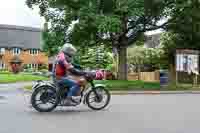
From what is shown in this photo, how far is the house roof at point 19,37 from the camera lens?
86750mm

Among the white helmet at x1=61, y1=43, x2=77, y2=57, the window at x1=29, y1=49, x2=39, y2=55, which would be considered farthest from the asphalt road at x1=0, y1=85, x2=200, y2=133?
the window at x1=29, y1=49, x2=39, y2=55

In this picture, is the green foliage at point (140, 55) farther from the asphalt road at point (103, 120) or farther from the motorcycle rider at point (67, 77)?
the motorcycle rider at point (67, 77)

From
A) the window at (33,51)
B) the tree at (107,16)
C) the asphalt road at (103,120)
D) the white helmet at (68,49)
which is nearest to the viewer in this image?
the asphalt road at (103,120)

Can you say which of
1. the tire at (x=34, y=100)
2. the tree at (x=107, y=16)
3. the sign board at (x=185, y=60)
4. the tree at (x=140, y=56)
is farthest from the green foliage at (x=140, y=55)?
the tire at (x=34, y=100)

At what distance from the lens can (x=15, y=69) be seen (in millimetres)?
63625

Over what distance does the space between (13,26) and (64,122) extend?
81274mm

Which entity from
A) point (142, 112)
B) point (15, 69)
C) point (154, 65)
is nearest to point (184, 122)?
point (142, 112)

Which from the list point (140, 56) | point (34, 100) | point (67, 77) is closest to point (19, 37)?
point (140, 56)

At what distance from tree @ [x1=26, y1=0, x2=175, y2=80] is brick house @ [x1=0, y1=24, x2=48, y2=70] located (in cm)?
5740

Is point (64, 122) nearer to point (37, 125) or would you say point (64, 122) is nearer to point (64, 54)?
point (37, 125)

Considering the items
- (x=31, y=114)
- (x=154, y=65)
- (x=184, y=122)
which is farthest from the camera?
Answer: (x=154, y=65)

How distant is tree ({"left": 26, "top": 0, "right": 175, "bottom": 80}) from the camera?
24828 mm

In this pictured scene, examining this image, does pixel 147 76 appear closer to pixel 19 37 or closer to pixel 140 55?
pixel 140 55

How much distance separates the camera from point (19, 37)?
88.2 meters
